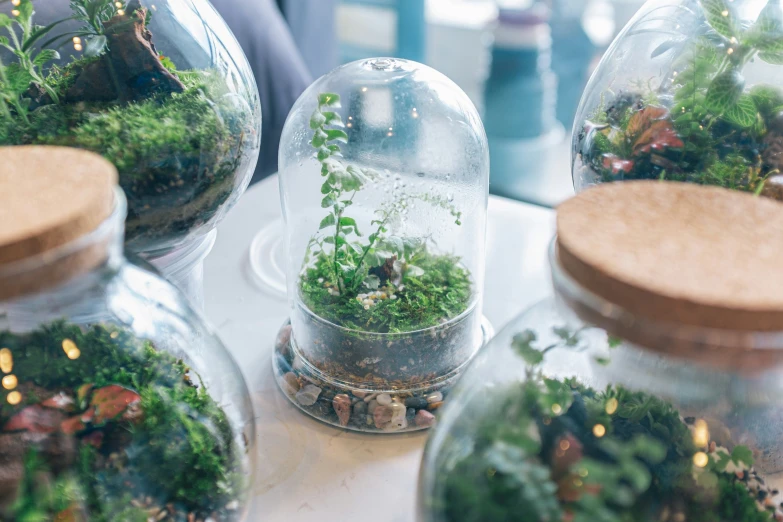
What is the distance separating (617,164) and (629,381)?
337mm

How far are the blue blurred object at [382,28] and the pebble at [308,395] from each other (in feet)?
6.74

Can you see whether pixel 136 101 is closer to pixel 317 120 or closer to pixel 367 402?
pixel 317 120

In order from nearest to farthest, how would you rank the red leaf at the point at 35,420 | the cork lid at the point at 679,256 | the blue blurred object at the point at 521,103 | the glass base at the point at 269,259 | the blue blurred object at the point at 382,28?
1. the cork lid at the point at 679,256
2. the red leaf at the point at 35,420
3. the glass base at the point at 269,259
4. the blue blurred object at the point at 521,103
5. the blue blurred object at the point at 382,28

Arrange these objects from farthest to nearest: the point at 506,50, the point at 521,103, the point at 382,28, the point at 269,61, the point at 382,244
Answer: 1. the point at 382,28
2. the point at 521,103
3. the point at 506,50
4. the point at 269,61
5. the point at 382,244

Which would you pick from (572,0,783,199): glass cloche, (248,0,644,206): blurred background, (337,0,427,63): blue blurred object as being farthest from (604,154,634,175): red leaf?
(337,0,427,63): blue blurred object

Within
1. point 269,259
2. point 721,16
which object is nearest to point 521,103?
point 269,259

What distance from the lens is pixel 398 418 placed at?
80cm

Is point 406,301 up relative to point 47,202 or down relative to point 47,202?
down

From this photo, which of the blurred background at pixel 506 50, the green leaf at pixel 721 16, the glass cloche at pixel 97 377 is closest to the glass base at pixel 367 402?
the glass cloche at pixel 97 377

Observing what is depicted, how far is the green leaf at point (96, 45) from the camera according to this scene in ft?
2.41

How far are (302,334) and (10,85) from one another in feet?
1.42

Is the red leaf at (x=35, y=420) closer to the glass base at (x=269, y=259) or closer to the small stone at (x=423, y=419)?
the small stone at (x=423, y=419)

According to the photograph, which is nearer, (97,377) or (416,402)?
(97,377)

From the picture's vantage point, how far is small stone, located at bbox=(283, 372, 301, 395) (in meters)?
0.84
